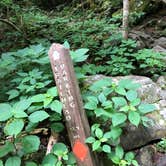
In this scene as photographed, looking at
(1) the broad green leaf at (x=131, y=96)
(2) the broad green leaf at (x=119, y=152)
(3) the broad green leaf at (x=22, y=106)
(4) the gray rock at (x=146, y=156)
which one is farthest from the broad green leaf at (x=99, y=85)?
(4) the gray rock at (x=146, y=156)

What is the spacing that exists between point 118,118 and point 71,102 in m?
0.40

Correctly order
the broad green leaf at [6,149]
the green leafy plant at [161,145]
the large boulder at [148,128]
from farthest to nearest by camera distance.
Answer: the green leafy plant at [161,145] < the large boulder at [148,128] < the broad green leaf at [6,149]

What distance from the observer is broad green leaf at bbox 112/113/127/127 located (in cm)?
222

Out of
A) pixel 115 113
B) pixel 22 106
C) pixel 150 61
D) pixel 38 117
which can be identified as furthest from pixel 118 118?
pixel 150 61

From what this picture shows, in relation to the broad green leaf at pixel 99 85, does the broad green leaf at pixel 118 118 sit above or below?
below

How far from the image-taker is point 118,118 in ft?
7.37

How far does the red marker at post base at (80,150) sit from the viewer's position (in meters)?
2.33

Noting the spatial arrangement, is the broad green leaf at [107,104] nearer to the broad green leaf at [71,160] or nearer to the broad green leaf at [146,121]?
the broad green leaf at [146,121]

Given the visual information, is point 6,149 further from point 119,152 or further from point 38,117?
point 119,152

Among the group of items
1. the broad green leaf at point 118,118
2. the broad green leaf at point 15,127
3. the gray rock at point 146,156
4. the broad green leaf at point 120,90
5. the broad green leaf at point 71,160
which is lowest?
the gray rock at point 146,156

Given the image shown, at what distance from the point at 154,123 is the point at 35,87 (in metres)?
1.24

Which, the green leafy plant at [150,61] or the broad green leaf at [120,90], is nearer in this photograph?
the broad green leaf at [120,90]

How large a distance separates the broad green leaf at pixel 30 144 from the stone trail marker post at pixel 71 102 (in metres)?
0.33

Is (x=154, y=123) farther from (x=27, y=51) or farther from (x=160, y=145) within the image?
(x=27, y=51)
